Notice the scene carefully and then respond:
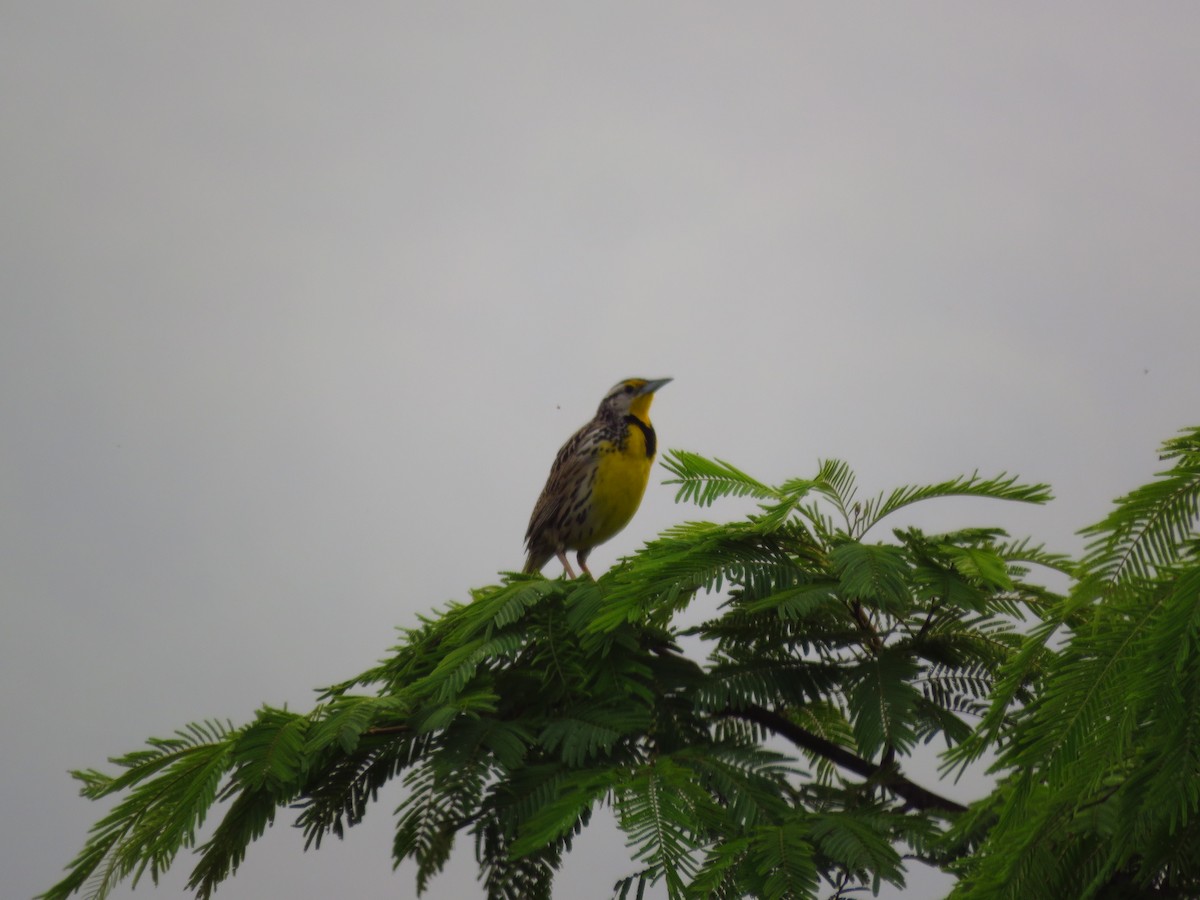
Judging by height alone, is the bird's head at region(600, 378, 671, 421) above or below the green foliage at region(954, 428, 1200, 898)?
above

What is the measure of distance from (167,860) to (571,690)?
568 millimetres

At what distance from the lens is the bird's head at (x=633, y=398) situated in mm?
3699

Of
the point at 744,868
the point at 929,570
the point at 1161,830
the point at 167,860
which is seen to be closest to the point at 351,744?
the point at 167,860

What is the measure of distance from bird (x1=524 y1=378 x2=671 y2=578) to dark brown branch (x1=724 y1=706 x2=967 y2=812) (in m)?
1.77

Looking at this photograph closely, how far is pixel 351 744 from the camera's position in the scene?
4.78 feet

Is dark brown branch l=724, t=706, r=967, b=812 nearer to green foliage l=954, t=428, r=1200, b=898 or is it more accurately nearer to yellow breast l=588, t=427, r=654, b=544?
green foliage l=954, t=428, r=1200, b=898

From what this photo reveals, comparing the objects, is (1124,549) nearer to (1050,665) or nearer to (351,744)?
(1050,665)

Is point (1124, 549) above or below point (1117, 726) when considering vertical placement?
above

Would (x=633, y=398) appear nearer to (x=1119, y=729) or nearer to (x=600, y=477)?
(x=600, y=477)

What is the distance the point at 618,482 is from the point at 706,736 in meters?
1.93

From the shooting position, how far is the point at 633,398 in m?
3.72

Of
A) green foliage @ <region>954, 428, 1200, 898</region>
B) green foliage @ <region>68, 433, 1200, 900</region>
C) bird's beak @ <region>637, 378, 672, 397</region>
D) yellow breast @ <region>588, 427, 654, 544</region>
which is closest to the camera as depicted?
green foliage @ <region>954, 428, 1200, 898</region>

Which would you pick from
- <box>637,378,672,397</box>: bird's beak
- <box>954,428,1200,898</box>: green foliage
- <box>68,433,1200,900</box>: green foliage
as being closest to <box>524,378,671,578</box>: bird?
<box>637,378,672,397</box>: bird's beak

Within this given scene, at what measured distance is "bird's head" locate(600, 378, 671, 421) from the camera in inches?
146
